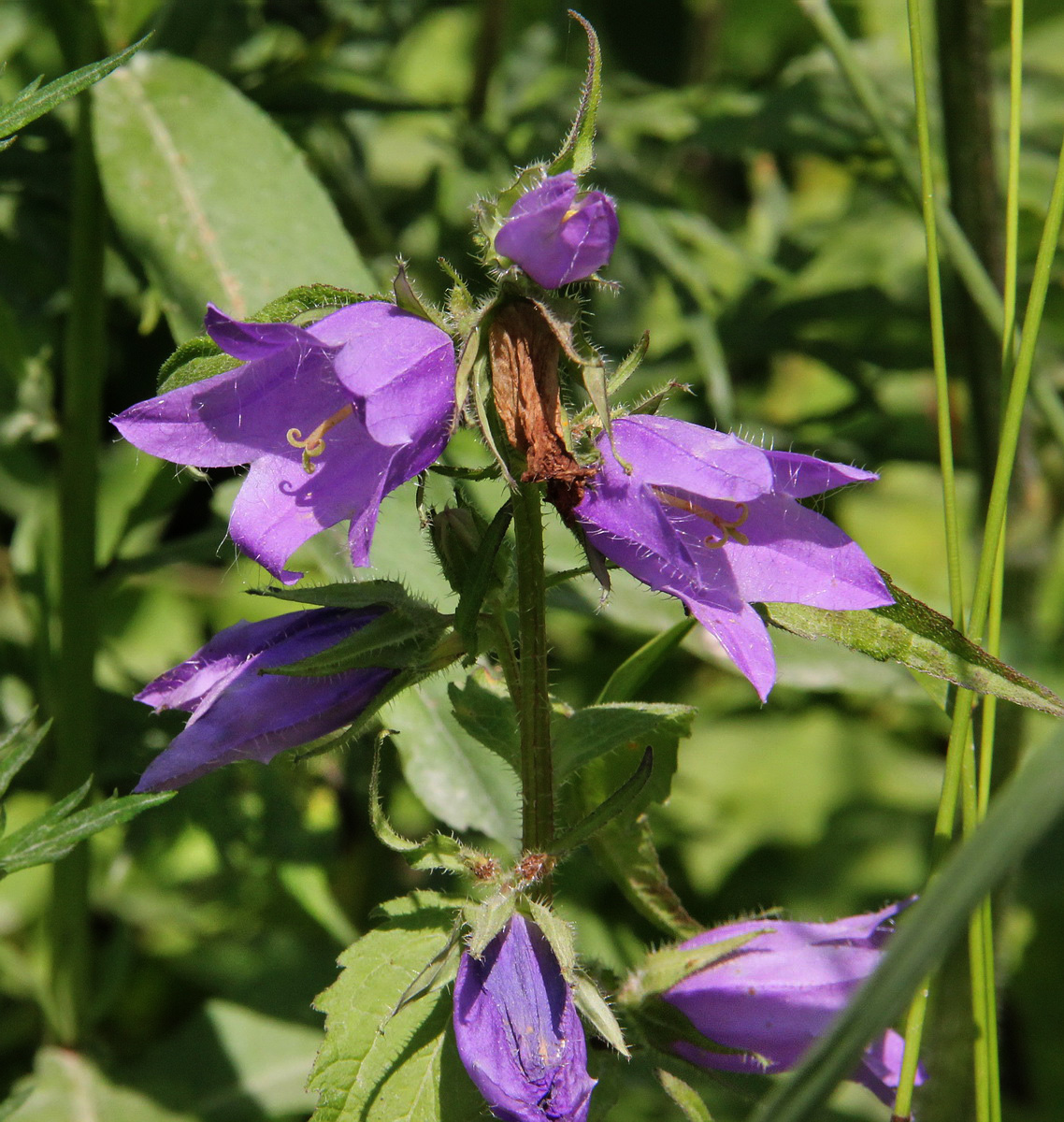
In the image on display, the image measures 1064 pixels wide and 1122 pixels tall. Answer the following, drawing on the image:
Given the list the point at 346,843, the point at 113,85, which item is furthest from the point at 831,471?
the point at 346,843

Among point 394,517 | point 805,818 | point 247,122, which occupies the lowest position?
point 805,818

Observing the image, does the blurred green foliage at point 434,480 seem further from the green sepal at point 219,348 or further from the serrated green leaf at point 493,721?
the green sepal at point 219,348

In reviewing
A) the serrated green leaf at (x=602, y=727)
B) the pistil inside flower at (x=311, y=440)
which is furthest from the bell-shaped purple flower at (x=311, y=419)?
the serrated green leaf at (x=602, y=727)

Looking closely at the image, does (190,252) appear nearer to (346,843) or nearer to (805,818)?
(346,843)

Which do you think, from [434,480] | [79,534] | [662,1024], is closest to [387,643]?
[662,1024]

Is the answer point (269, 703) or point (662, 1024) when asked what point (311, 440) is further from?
point (662, 1024)
